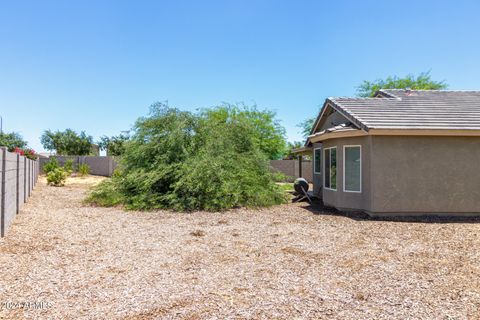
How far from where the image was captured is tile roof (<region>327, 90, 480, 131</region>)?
9625 millimetres

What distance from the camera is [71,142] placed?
43000mm

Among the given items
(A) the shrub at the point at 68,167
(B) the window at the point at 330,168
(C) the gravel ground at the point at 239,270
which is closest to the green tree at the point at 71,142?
(A) the shrub at the point at 68,167

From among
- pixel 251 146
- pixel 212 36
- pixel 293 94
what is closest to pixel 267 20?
pixel 212 36

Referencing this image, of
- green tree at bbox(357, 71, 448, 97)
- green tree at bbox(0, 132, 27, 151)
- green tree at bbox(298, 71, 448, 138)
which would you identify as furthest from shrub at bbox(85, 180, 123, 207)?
green tree at bbox(0, 132, 27, 151)

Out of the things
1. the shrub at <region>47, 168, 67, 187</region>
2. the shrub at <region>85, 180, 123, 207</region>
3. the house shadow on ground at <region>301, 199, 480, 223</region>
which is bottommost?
the house shadow on ground at <region>301, 199, 480, 223</region>

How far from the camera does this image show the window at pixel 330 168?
11102 mm

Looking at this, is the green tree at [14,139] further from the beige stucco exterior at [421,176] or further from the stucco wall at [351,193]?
the beige stucco exterior at [421,176]

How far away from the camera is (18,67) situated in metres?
14.5

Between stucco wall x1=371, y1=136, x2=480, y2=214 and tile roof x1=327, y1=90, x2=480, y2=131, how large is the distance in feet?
1.66

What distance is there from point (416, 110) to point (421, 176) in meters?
2.50

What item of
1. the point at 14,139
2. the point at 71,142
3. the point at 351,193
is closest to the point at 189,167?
the point at 351,193

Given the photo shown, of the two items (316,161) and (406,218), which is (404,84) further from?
(406,218)

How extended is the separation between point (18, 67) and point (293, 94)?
704 inches

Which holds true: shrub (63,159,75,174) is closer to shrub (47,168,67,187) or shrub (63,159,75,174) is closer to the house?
shrub (47,168,67,187)
